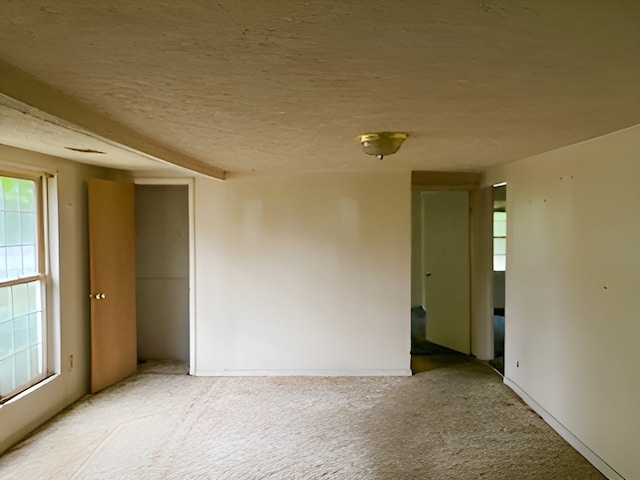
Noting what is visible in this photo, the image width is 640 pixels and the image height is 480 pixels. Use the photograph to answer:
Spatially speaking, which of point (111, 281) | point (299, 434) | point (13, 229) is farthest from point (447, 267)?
point (13, 229)

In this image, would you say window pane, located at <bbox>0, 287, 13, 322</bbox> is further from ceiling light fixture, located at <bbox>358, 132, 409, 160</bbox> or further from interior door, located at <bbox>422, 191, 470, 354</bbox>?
interior door, located at <bbox>422, 191, 470, 354</bbox>

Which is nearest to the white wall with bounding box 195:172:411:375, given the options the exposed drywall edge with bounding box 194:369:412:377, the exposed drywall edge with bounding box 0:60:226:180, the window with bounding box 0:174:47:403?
the exposed drywall edge with bounding box 194:369:412:377

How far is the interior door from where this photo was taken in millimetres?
5277

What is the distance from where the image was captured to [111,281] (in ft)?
13.9

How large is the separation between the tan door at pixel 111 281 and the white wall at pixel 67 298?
0.08 metres

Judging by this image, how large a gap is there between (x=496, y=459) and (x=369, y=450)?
2.71ft

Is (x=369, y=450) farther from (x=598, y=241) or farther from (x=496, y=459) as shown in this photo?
(x=598, y=241)

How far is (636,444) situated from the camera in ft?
8.03

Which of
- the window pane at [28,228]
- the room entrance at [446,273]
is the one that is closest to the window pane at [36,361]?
the window pane at [28,228]

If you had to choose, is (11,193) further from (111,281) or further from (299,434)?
(299,434)

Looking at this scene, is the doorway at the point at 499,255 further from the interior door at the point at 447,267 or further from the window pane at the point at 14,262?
the window pane at the point at 14,262

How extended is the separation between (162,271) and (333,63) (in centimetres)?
436

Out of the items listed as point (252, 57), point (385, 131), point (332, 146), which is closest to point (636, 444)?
point (385, 131)

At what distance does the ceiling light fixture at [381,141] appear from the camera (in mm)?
2465
